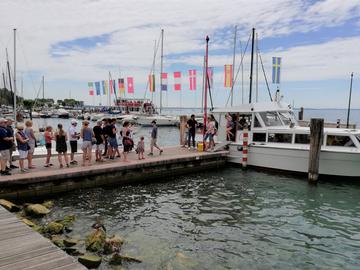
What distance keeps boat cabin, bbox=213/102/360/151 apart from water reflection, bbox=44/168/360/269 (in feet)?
6.66

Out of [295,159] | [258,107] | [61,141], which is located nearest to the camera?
[61,141]

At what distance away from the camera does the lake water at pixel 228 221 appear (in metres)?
6.90

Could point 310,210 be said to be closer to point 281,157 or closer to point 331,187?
point 331,187

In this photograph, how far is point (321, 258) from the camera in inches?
274

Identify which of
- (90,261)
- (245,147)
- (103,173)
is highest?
(245,147)

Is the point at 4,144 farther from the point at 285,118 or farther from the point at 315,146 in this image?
the point at 285,118

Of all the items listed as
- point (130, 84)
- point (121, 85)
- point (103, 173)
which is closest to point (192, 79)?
point (130, 84)

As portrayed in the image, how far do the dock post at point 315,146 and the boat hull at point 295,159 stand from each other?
25.5 inches

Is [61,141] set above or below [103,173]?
above

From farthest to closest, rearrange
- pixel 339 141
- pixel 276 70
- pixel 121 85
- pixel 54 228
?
1. pixel 121 85
2. pixel 276 70
3. pixel 339 141
4. pixel 54 228

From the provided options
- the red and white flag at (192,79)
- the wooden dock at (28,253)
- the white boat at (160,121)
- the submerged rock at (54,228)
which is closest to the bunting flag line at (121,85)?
the white boat at (160,121)

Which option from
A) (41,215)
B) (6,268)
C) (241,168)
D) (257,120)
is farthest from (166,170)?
(6,268)

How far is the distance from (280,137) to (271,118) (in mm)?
1513

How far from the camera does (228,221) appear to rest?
9000 mm
